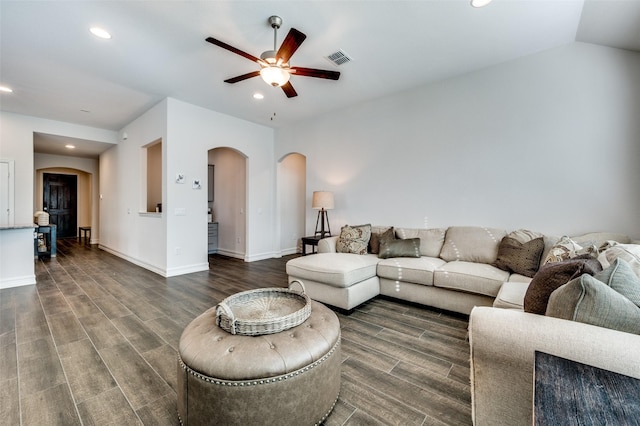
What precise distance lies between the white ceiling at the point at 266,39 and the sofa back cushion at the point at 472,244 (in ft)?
6.75

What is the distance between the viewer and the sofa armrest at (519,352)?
0.98 meters

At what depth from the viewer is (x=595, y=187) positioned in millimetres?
2818

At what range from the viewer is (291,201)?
6.58m

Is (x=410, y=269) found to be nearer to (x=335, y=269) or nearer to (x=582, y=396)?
(x=335, y=269)

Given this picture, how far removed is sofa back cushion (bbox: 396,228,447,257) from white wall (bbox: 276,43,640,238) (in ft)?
0.74

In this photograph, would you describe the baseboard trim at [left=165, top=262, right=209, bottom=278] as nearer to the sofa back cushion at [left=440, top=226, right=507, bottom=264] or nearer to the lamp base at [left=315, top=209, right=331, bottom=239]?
the lamp base at [left=315, top=209, right=331, bottom=239]

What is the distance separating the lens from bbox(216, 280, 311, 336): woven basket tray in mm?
1391

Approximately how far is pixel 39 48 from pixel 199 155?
7.18 ft

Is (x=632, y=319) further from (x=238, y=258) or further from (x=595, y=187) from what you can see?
(x=238, y=258)

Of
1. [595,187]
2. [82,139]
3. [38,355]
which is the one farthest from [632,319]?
[82,139]

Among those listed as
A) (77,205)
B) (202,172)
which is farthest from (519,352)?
(77,205)

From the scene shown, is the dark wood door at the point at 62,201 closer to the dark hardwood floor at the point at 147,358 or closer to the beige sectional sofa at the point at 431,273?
the dark hardwood floor at the point at 147,358

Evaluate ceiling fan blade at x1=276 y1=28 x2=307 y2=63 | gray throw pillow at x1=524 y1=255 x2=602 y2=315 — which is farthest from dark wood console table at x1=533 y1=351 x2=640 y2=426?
ceiling fan blade at x1=276 y1=28 x2=307 y2=63

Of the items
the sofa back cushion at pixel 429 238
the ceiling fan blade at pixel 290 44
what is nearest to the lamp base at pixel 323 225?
the sofa back cushion at pixel 429 238
